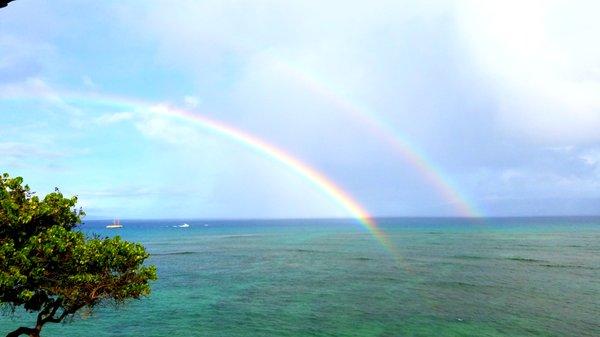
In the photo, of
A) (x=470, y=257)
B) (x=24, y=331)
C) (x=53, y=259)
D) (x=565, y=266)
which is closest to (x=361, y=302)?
(x=24, y=331)

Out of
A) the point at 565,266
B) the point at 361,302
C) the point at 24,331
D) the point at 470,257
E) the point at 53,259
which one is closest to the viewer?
the point at 53,259

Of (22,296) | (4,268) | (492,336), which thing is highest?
(4,268)

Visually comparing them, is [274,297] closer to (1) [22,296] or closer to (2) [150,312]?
(2) [150,312]

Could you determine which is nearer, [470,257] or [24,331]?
[24,331]

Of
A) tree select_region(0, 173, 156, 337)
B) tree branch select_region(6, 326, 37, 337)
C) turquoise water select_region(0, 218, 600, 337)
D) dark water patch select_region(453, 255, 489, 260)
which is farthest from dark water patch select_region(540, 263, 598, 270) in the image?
tree branch select_region(6, 326, 37, 337)

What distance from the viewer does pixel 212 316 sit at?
143ft

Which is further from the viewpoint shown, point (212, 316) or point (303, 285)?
point (303, 285)

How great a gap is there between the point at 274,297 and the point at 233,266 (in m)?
32.7

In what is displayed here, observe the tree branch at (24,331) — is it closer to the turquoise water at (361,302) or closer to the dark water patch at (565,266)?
the turquoise water at (361,302)

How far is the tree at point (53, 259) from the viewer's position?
615 inches

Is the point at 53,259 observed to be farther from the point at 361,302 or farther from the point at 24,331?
the point at 361,302

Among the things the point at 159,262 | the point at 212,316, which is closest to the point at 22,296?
the point at 212,316

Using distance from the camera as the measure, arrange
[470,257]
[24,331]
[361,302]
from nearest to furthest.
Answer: [24,331], [361,302], [470,257]

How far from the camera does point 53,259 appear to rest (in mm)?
16906
